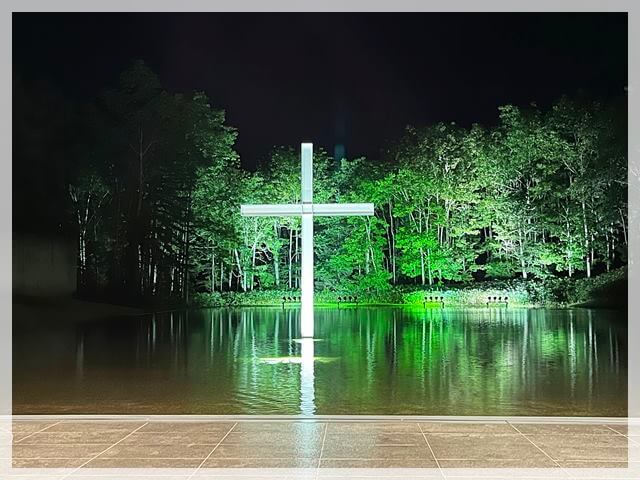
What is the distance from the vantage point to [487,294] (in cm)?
1798

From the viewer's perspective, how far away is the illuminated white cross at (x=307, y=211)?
29.9 feet

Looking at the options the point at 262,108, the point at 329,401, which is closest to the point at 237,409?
the point at 329,401

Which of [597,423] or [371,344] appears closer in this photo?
[597,423]

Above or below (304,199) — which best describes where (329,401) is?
below

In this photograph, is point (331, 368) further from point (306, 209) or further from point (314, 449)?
point (314, 449)

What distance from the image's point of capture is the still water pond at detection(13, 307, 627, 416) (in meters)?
5.78

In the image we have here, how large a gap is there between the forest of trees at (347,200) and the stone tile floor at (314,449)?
12675 millimetres

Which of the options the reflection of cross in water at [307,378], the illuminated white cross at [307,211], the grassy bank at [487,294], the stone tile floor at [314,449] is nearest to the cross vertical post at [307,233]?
the illuminated white cross at [307,211]

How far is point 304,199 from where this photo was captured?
932 cm

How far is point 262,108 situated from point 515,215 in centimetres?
687

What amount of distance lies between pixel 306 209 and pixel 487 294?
32.1ft

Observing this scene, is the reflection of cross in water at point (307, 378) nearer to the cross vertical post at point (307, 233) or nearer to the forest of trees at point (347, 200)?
the cross vertical post at point (307, 233)

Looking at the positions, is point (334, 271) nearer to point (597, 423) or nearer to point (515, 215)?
point (515, 215)

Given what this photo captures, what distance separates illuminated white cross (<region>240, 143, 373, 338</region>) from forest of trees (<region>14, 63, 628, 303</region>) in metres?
7.75
